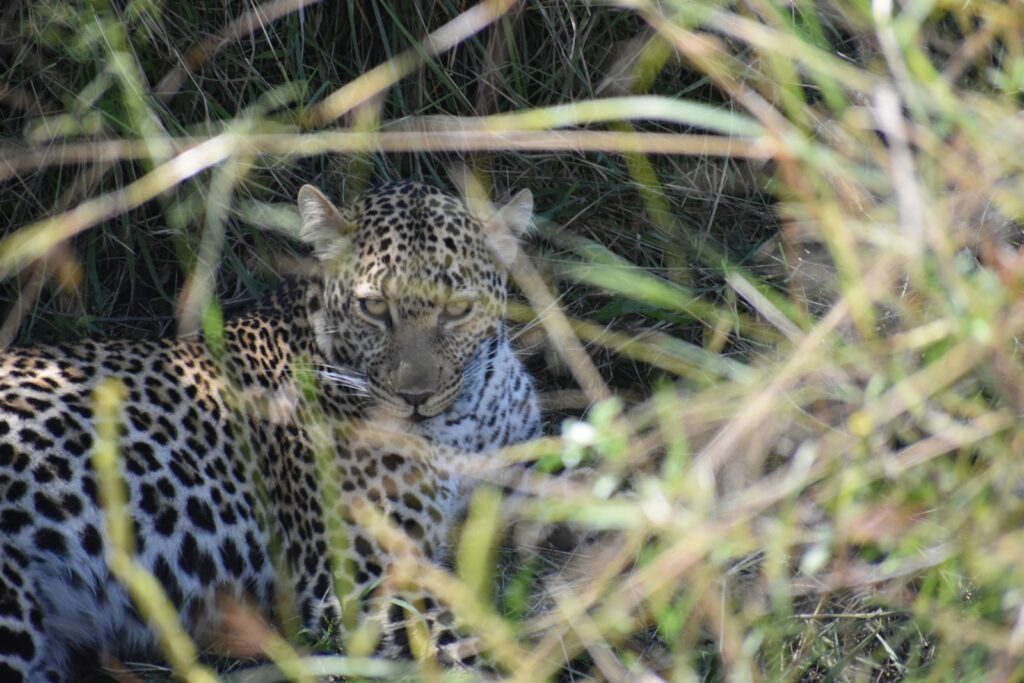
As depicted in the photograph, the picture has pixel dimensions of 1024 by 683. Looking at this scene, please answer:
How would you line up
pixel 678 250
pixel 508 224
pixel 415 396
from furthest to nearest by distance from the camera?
pixel 678 250, pixel 508 224, pixel 415 396

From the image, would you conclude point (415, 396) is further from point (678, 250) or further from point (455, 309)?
point (678, 250)

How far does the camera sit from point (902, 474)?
3.69 metres

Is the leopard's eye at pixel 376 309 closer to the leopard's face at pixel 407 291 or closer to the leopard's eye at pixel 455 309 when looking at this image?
the leopard's face at pixel 407 291

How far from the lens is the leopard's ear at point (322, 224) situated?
614cm

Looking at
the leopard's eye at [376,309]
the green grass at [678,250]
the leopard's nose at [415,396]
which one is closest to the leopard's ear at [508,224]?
the green grass at [678,250]

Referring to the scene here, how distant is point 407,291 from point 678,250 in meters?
2.10

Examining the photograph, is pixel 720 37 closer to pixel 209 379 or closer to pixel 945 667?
pixel 209 379

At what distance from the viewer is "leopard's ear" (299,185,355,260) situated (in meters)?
6.14

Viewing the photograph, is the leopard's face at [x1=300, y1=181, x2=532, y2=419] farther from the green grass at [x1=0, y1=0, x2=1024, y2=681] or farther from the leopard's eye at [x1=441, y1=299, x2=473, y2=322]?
the green grass at [x1=0, y1=0, x2=1024, y2=681]

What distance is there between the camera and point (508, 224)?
6.37 metres

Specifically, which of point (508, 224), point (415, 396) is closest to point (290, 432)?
point (415, 396)

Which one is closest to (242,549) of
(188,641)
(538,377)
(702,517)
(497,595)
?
(188,641)

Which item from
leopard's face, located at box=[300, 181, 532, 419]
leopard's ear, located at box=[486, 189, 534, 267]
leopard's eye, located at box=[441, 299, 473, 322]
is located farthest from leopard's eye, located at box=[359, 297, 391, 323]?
leopard's ear, located at box=[486, 189, 534, 267]

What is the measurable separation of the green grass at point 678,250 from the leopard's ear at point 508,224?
361mm
